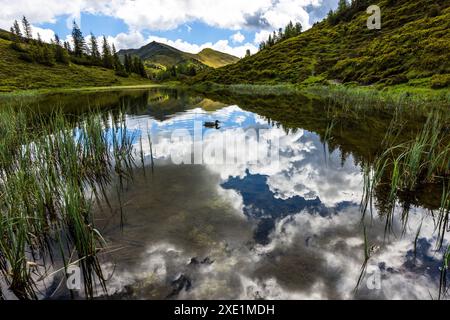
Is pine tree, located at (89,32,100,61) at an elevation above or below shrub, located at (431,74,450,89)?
above

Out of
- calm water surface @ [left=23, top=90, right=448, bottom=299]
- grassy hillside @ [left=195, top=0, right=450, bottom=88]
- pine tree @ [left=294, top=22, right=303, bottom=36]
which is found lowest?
calm water surface @ [left=23, top=90, right=448, bottom=299]

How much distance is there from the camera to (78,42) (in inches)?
5969

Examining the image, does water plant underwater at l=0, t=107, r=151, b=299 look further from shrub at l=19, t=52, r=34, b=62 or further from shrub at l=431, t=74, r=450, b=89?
shrub at l=19, t=52, r=34, b=62

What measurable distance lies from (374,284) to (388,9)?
116 m

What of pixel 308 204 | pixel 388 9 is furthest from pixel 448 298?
pixel 388 9

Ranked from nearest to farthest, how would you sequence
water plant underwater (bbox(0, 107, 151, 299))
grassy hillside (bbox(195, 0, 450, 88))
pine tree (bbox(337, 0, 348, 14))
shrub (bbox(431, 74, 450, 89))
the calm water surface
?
water plant underwater (bbox(0, 107, 151, 299))
the calm water surface
shrub (bbox(431, 74, 450, 89))
grassy hillside (bbox(195, 0, 450, 88))
pine tree (bbox(337, 0, 348, 14))

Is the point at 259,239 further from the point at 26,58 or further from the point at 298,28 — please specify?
the point at 298,28

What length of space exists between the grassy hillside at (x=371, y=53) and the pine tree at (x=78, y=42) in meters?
76.8

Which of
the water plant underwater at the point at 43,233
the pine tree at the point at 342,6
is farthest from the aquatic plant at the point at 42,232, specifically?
the pine tree at the point at 342,6

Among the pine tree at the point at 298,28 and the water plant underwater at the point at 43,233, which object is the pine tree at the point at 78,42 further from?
the water plant underwater at the point at 43,233

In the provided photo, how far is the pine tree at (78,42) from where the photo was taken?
149 meters

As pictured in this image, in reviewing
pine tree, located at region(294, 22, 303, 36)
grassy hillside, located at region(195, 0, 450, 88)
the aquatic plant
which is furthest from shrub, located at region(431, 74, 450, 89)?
pine tree, located at region(294, 22, 303, 36)

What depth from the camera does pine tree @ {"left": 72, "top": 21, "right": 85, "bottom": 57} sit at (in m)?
149

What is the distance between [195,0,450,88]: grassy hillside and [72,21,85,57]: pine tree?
76.8 metres
